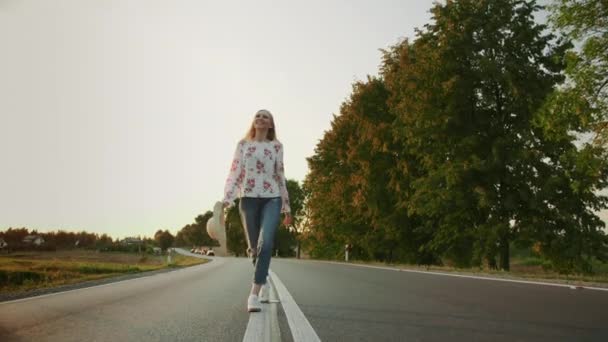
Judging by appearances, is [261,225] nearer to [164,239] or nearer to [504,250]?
[504,250]

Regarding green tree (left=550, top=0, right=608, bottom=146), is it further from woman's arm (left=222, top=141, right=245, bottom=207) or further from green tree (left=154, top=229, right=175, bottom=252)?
green tree (left=154, top=229, right=175, bottom=252)

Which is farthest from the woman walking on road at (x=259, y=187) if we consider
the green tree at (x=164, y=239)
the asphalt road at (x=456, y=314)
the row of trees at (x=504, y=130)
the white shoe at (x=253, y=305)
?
the green tree at (x=164, y=239)

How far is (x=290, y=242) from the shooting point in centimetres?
8562

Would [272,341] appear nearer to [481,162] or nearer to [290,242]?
[481,162]

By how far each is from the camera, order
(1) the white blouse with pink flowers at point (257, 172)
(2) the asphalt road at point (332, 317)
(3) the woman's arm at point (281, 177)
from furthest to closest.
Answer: (3) the woman's arm at point (281, 177) → (1) the white blouse with pink flowers at point (257, 172) → (2) the asphalt road at point (332, 317)

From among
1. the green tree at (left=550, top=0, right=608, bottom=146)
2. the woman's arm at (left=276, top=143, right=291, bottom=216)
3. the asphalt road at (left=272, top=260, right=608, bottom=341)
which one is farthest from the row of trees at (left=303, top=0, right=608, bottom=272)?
the woman's arm at (left=276, top=143, right=291, bottom=216)

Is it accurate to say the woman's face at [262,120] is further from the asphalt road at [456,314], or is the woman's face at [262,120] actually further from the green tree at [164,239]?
the green tree at [164,239]

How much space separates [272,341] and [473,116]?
19.3 m

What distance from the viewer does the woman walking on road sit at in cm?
552

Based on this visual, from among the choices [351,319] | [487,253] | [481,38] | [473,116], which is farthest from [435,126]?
[351,319]

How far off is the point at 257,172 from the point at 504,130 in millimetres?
16960

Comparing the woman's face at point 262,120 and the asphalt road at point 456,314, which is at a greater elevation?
the woman's face at point 262,120

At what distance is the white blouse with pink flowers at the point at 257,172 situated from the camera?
18.8ft

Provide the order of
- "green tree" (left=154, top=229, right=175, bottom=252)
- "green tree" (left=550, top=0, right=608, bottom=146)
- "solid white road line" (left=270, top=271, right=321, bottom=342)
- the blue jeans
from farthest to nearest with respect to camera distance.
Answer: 1. "green tree" (left=154, top=229, right=175, bottom=252)
2. "green tree" (left=550, top=0, right=608, bottom=146)
3. the blue jeans
4. "solid white road line" (left=270, top=271, right=321, bottom=342)
